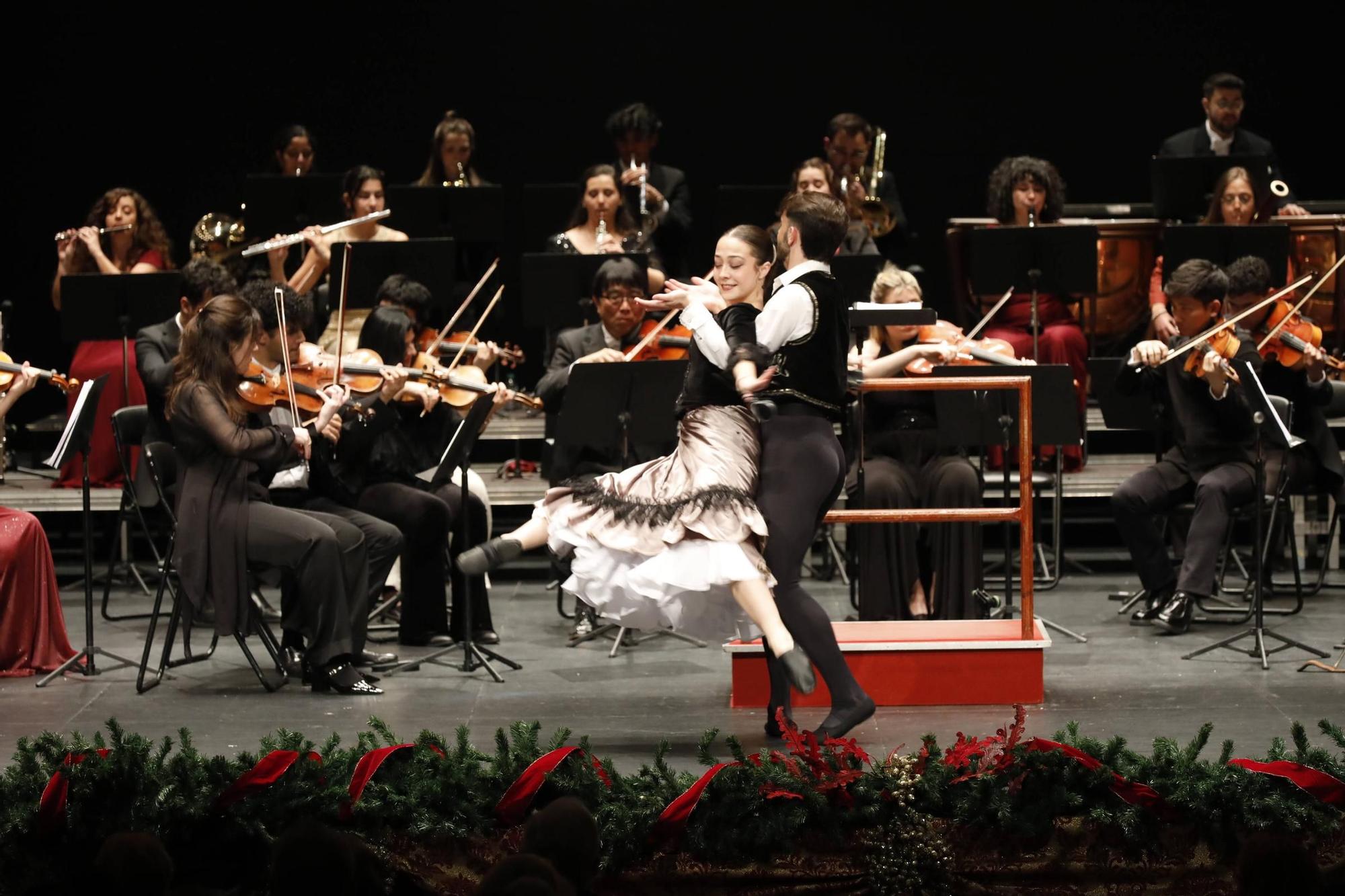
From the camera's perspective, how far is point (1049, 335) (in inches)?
303

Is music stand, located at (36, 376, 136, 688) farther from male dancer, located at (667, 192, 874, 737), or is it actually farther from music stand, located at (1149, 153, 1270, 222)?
music stand, located at (1149, 153, 1270, 222)

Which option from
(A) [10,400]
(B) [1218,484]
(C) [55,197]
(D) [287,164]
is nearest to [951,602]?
(B) [1218,484]

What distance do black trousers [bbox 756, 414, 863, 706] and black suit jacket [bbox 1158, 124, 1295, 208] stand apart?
449 centimetres

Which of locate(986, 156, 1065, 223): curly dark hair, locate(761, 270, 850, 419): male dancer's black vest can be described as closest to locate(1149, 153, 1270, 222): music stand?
locate(986, 156, 1065, 223): curly dark hair

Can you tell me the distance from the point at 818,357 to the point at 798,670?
0.79 meters

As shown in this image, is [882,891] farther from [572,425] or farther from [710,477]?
[572,425]

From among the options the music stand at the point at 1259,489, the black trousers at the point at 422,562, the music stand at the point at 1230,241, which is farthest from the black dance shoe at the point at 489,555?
the music stand at the point at 1230,241

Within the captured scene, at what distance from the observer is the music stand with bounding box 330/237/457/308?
7.23 metres

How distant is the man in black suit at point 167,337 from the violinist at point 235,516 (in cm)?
66

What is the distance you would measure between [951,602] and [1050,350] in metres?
1.89

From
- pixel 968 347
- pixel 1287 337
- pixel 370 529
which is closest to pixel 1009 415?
pixel 968 347

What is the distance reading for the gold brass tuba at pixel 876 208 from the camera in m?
8.30

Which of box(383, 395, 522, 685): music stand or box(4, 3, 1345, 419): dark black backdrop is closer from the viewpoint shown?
box(383, 395, 522, 685): music stand

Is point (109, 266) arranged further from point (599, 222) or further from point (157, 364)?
point (599, 222)
